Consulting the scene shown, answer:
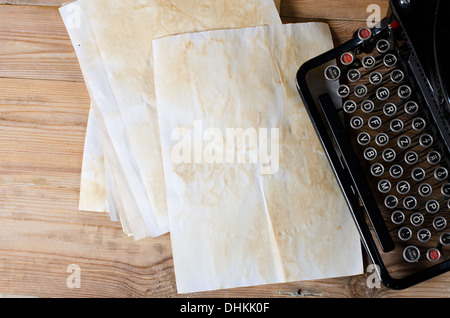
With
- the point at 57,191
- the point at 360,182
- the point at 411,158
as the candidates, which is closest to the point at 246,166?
the point at 360,182

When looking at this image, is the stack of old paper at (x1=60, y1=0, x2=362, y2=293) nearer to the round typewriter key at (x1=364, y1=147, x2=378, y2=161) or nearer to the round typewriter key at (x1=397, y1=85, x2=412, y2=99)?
the round typewriter key at (x1=364, y1=147, x2=378, y2=161)

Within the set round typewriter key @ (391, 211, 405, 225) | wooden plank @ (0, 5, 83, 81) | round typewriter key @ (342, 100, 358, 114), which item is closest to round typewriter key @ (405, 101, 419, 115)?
round typewriter key @ (342, 100, 358, 114)

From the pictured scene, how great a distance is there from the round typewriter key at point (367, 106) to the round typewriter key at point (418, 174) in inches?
6.3

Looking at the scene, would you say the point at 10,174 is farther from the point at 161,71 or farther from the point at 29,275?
the point at 161,71

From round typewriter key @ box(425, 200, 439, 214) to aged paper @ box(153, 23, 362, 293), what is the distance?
16 centimetres

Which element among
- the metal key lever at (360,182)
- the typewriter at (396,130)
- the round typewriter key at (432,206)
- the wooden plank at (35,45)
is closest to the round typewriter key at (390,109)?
the typewriter at (396,130)

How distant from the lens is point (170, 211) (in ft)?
3.07

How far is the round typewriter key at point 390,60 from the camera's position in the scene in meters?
0.86

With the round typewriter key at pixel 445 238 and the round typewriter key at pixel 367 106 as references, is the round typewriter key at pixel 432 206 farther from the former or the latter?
the round typewriter key at pixel 367 106

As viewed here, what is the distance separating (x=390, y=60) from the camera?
87 cm

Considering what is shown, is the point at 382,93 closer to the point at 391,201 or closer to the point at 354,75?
the point at 354,75

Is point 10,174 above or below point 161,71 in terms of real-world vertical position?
below
